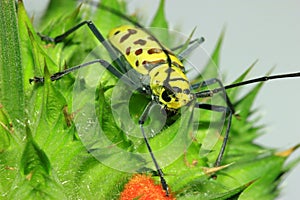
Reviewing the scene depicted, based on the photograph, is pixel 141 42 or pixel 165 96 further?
pixel 141 42

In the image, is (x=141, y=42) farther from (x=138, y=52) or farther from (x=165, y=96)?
(x=165, y=96)

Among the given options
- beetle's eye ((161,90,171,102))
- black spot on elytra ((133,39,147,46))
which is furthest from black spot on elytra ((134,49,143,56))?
beetle's eye ((161,90,171,102))

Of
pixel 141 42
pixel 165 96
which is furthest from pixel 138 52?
pixel 165 96

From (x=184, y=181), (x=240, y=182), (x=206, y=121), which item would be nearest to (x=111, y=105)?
(x=184, y=181)

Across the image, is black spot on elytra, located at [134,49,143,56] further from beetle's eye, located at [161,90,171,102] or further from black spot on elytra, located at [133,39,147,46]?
beetle's eye, located at [161,90,171,102]

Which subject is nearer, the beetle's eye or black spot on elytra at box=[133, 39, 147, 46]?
the beetle's eye

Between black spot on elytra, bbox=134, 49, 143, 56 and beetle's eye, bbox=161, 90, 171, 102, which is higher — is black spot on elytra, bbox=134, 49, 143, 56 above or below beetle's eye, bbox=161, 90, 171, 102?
above

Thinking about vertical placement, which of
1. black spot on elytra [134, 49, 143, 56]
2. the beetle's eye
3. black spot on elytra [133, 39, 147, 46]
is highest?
black spot on elytra [133, 39, 147, 46]

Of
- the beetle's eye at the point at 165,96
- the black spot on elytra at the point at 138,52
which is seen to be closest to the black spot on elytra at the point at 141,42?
the black spot on elytra at the point at 138,52

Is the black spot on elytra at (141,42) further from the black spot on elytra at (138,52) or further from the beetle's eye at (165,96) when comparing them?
the beetle's eye at (165,96)

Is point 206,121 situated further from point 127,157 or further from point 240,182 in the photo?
point 127,157

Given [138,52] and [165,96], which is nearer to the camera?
[165,96]
